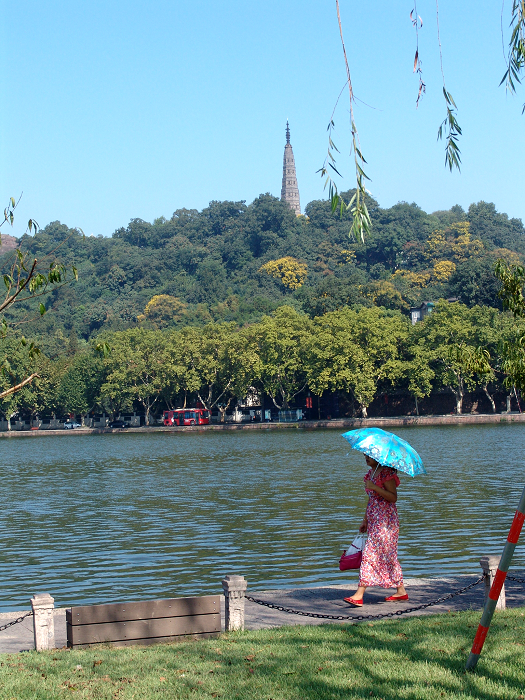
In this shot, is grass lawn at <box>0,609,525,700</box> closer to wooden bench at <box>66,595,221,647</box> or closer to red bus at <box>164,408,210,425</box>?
wooden bench at <box>66,595,221,647</box>

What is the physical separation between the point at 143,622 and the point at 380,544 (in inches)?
119

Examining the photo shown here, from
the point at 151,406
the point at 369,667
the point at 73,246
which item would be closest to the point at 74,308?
the point at 73,246

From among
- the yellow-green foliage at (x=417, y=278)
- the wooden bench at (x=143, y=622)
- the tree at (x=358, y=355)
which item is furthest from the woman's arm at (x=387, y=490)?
the yellow-green foliage at (x=417, y=278)

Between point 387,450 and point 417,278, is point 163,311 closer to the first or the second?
point 417,278

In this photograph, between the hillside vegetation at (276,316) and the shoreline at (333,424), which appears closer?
the shoreline at (333,424)

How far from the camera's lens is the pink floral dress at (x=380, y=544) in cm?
943

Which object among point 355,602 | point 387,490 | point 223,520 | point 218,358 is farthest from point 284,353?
point 387,490

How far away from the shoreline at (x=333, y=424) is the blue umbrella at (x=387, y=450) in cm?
4907

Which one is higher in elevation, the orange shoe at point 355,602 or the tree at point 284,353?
the tree at point 284,353

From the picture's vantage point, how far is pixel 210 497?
87.8ft

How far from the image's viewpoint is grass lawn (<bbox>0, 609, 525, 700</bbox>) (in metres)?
6.33

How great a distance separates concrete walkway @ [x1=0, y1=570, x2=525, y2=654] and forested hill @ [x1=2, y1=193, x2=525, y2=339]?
8554cm

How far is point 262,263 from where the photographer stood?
15950 centimetres

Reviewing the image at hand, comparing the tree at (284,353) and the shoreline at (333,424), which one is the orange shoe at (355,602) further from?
the tree at (284,353)
